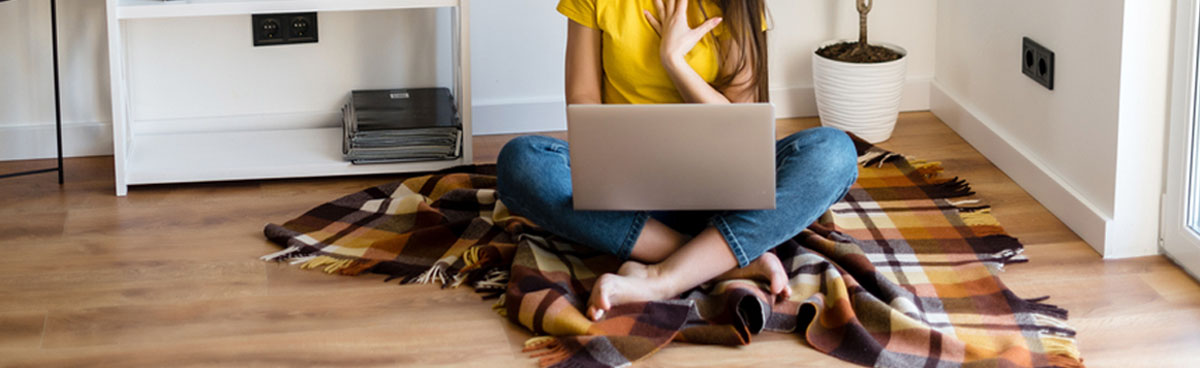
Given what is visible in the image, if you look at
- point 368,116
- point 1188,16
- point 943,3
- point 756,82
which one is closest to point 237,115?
point 368,116

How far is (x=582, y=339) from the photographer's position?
1930mm

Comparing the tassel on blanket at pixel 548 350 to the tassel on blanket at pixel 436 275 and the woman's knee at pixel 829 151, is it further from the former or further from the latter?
the woman's knee at pixel 829 151

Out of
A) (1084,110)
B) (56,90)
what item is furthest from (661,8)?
(56,90)

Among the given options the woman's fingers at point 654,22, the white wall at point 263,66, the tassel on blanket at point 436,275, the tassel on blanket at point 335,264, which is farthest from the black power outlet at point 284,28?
the woman's fingers at point 654,22

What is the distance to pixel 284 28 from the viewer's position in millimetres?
2934

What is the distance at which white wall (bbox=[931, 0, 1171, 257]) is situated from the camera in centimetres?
222

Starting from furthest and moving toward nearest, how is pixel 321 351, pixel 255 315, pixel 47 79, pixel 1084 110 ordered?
1. pixel 47 79
2. pixel 1084 110
3. pixel 255 315
4. pixel 321 351

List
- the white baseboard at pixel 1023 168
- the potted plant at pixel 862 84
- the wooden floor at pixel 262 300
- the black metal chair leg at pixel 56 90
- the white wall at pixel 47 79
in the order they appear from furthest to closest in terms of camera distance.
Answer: the potted plant at pixel 862 84 < the white wall at pixel 47 79 < the black metal chair leg at pixel 56 90 < the white baseboard at pixel 1023 168 < the wooden floor at pixel 262 300

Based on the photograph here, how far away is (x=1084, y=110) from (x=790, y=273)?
2.21 feet

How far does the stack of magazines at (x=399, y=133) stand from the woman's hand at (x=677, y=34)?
0.80 metres

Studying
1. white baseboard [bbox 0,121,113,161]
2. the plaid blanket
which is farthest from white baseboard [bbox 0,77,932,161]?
the plaid blanket

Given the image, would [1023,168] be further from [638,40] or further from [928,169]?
[638,40]

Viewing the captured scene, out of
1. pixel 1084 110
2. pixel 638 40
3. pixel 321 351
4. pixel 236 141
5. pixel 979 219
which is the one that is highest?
pixel 638 40

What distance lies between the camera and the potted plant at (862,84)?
115 inches
